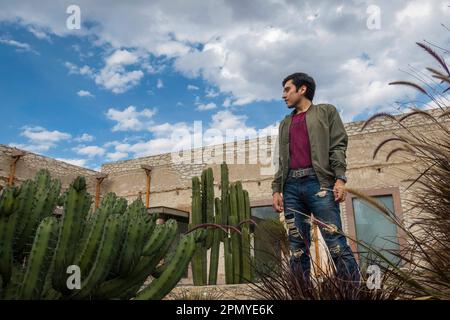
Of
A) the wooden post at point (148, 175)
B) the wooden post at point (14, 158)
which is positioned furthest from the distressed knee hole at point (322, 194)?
the wooden post at point (14, 158)

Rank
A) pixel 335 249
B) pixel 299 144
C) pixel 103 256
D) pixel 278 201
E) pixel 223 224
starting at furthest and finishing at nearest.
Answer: pixel 223 224, pixel 278 201, pixel 299 144, pixel 335 249, pixel 103 256

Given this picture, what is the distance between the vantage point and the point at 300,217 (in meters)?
2.54

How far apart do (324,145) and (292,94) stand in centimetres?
53

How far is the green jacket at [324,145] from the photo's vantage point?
100.0 inches

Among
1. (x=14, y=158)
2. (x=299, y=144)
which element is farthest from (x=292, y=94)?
(x=14, y=158)

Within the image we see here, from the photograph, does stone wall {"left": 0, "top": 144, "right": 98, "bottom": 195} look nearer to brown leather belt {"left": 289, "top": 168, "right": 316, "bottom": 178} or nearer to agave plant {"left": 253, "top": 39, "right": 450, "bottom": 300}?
brown leather belt {"left": 289, "top": 168, "right": 316, "bottom": 178}

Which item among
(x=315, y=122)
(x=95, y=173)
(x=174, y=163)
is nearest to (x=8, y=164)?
(x=95, y=173)

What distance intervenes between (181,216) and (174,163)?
7.05ft

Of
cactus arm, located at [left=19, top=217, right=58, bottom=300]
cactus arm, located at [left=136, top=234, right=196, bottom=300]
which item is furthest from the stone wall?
cactus arm, located at [left=19, top=217, right=58, bottom=300]

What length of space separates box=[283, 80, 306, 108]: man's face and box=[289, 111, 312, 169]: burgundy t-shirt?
0.35 feet

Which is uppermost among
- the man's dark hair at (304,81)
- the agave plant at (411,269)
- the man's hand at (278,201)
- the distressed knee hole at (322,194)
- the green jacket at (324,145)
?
the man's dark hair at (304,81)

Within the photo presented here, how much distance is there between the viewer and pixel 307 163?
264cm

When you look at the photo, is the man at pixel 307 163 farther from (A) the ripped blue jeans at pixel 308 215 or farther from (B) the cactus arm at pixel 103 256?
(B) the cactus arm at pixel 103 256

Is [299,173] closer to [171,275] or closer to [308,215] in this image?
[308,215]
